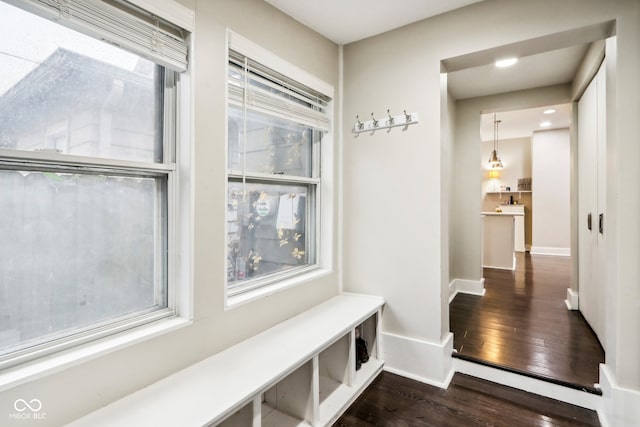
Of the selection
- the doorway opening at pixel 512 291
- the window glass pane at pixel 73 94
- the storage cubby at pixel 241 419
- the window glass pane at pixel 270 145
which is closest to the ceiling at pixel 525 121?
the doorway opening at pixel 512 291

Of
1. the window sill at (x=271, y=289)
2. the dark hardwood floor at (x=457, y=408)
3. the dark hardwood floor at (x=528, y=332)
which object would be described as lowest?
the dark hardwood floor at (x=457, y=408)

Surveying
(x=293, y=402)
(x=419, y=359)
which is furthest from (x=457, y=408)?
(x=293, y=402)

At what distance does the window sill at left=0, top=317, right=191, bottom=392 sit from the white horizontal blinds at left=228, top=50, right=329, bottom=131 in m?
1.25

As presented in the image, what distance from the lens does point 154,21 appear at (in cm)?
146

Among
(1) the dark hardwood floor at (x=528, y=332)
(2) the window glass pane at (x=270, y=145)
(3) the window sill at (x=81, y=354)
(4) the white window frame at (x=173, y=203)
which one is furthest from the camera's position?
(1) the dark hardwood floor at (x=528, y=332)

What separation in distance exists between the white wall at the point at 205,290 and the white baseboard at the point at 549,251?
711 cm

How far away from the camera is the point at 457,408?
2004mm

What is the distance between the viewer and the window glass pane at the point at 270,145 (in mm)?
1962

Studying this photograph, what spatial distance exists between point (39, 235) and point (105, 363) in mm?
565

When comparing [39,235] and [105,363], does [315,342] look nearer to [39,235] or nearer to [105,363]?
[105,363]

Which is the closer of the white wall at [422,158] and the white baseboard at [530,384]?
the white wall at [422,158]

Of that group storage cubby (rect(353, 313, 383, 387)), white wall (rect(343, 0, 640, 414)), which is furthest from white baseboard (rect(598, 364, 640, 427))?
storage cubby (rect(353, 313, 383, 387))

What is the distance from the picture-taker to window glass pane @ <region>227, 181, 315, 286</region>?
1989 millimetres

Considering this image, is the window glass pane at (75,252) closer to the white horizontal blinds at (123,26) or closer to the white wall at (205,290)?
the white wall at (205,290)
